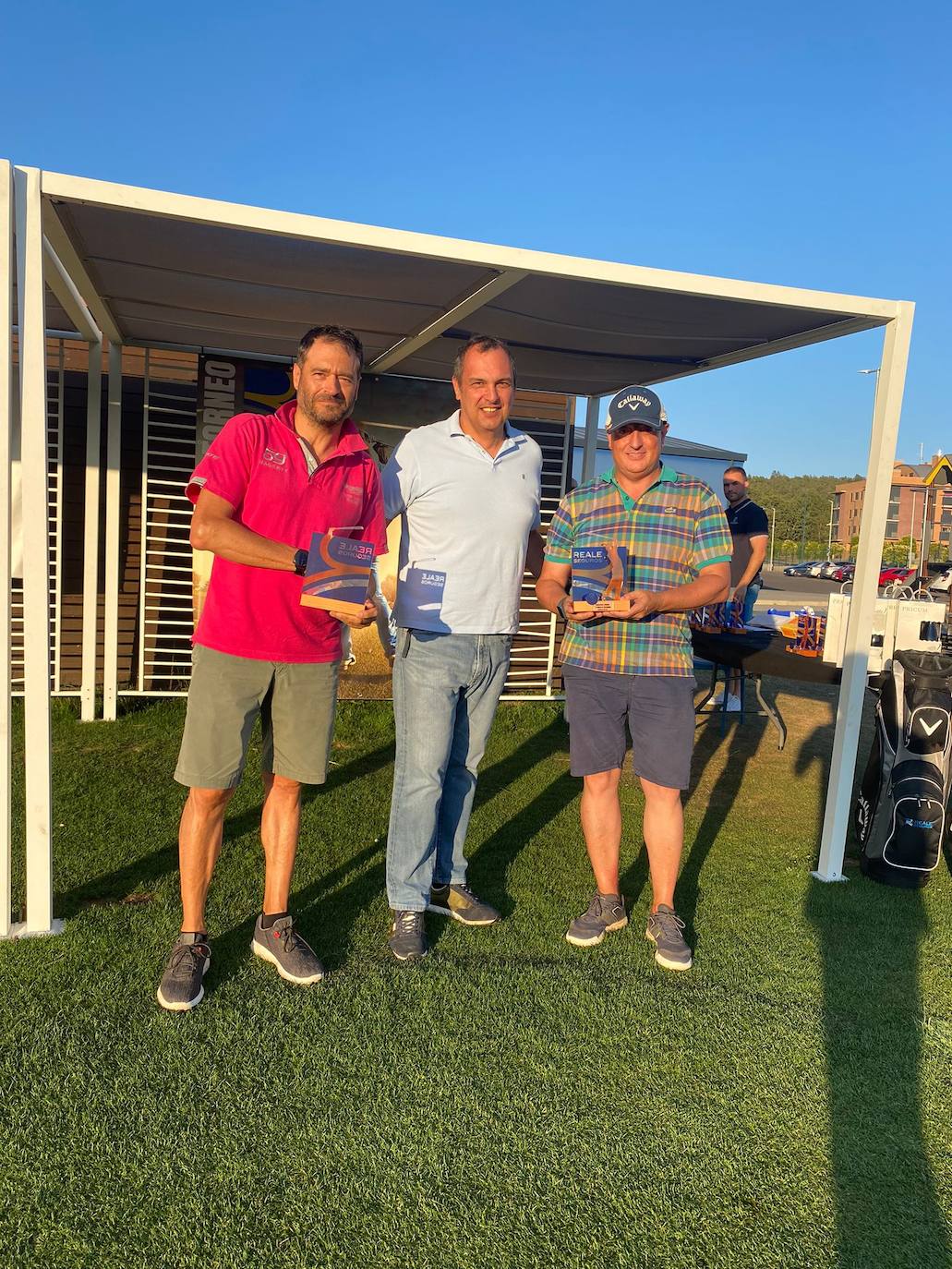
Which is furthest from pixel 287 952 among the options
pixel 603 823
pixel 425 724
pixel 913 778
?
pixel 913 778

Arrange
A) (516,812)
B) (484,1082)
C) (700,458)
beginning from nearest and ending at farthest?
(484,1082) < (516,812) < (700,458)

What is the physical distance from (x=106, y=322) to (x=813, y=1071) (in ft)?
18.9

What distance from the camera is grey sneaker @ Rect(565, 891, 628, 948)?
11.5ft

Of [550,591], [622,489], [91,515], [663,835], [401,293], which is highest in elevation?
[401,293]

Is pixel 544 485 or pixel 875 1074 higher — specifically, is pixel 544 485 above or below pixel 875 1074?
above

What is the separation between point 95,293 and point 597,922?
419 centimetres

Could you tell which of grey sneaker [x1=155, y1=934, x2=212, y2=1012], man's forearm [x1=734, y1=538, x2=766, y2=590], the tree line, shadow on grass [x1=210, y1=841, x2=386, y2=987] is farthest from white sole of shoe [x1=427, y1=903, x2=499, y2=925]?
the tree line

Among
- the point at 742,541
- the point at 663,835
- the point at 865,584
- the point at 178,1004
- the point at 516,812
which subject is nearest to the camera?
the point at 178,1004

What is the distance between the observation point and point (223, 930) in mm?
3492

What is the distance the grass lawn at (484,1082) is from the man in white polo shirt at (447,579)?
496 millimetres

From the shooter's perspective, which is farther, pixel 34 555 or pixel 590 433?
pixel 590 433

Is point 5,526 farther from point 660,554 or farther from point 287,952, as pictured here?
point 660,554

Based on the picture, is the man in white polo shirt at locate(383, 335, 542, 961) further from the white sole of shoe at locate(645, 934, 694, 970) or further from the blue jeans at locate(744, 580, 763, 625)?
the blue jeans at locate(744, 580, 763, 625)

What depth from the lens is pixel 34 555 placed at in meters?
3.26
